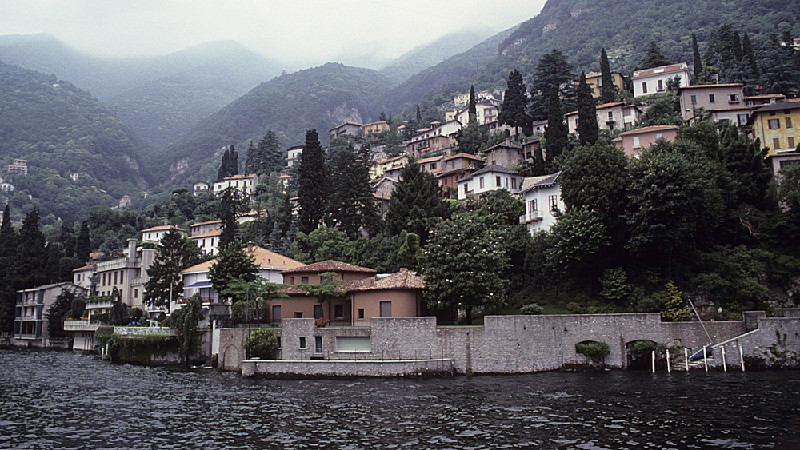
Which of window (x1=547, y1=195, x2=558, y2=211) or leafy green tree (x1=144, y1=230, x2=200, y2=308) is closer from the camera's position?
window (x1=547, y1=195, x2=558, y2=211)

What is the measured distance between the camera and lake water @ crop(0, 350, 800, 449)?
940 inches

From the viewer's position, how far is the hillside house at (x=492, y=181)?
266ft

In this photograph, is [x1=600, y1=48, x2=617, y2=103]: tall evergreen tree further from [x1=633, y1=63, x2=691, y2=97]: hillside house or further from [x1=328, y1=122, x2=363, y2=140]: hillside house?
[x1=328, y1=122, x2=363, y2=140]: hillside house

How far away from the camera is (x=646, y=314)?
1671 inches

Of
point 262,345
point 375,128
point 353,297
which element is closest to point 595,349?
point 353,297

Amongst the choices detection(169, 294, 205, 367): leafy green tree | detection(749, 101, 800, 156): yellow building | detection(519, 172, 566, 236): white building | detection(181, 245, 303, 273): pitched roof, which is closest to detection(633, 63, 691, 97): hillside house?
detection(749, 101, 800, 156): yellow building

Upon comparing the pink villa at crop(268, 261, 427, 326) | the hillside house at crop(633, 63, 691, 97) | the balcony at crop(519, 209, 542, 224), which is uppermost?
the hillside house at crop(633, 63, 691, 97)

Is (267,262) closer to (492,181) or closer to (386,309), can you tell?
(386,309)

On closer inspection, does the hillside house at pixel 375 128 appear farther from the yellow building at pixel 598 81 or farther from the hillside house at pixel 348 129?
the yellow building at pixel 598 81

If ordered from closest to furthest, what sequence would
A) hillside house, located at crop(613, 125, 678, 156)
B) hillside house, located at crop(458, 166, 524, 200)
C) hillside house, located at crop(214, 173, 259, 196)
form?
hillside house, located at crop(613, 125, 678, 156)
hillside house, located at crop(458, 166, 524, 200)
hillside house, located at crop(214, 173, 259, 196)

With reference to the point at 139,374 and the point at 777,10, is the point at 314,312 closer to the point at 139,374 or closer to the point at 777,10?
the point at 139,374

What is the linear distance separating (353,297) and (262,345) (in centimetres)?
969

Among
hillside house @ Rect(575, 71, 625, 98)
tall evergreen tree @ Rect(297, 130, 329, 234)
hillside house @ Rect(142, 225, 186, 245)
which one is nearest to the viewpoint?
tall evergreen tree @ Rect(297, 130, 329, 234)

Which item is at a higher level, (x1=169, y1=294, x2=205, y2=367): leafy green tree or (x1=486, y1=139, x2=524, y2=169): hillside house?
(x1=486, y1=139, x2=524, y2=169): hillside house
